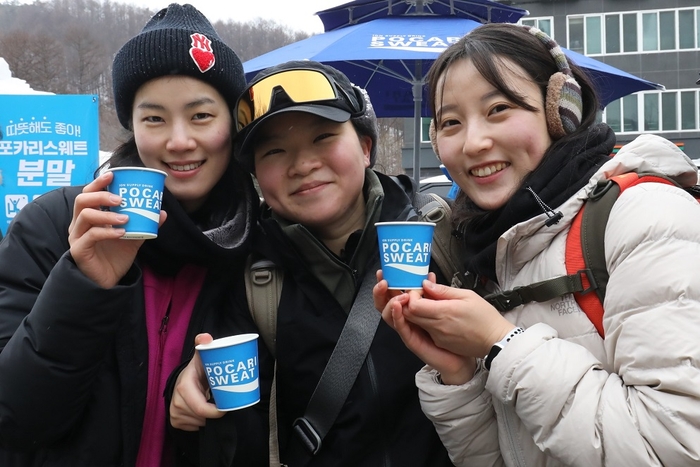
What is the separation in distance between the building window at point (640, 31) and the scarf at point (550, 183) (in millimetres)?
32243

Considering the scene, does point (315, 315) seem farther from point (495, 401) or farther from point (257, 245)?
point (495, 401)

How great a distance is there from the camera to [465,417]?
6.16 feet

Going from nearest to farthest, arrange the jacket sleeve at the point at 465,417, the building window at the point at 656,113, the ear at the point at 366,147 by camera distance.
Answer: the jacket sleeve at the point at 465,417 < the ear at the point at 366,147 < the building window at the point at 656,113

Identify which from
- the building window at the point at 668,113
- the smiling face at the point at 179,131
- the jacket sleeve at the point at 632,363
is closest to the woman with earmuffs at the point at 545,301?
the jacket sleeve at the point at 632,363

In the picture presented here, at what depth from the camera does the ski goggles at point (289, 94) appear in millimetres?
2207

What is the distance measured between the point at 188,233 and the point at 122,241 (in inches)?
11.0

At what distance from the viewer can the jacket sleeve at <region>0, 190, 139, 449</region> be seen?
1.76 metres

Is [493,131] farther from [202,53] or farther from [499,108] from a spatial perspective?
[202,53]

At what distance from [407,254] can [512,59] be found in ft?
2.59

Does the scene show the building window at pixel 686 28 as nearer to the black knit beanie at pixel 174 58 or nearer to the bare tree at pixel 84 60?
the black knit beanie at pixel 174 58

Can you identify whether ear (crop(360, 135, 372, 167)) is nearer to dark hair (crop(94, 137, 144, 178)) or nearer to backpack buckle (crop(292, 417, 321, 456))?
dark hair (crop(94, 137, 144, 178))

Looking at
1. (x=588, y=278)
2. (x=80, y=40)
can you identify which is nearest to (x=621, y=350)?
(x=588, y=278)

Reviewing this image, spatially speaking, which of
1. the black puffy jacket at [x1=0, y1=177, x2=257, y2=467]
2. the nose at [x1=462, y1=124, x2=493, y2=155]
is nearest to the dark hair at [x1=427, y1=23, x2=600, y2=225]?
the nose at [x1=462, y1=124, x2=493, y2=155]

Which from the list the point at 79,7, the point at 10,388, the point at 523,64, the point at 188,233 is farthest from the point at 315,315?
the point at 79,7
